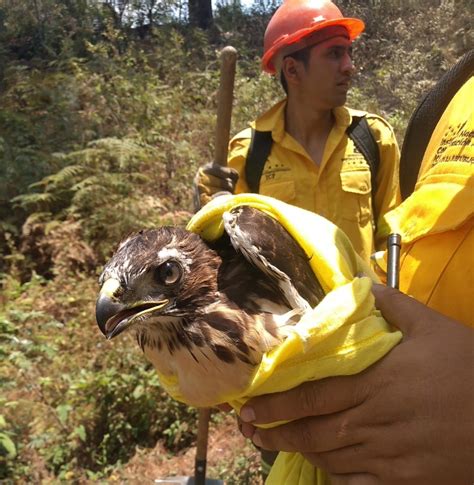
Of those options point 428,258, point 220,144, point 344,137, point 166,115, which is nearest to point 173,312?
point 428,258

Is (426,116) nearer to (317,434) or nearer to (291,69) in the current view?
(317,434)

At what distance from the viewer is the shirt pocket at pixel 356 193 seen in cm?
298

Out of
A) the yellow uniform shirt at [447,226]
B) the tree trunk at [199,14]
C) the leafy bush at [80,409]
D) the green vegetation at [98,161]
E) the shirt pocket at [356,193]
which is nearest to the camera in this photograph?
the yellow uniform shirt at [447,226]

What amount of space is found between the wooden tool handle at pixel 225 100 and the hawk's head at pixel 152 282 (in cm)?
104

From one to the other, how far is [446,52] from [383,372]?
8.99 meters

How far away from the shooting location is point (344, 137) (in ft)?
10.1

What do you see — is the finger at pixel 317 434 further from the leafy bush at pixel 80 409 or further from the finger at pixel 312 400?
the leafy bush at pixel 80 409

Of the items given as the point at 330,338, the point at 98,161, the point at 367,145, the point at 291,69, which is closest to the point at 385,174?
the point at 367,145

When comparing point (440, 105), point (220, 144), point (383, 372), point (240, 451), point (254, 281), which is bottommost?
point (240, 451)

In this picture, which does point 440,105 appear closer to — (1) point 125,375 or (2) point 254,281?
(2) point 254,281

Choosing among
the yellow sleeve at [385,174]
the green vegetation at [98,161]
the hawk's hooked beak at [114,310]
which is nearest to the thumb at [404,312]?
the hawk's hooked beak at [114,310]

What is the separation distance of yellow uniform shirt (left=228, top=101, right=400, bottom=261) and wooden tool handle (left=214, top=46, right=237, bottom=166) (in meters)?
0.59

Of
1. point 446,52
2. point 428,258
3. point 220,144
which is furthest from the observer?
point 446,52

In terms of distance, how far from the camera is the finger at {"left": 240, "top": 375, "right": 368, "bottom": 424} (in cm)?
115
